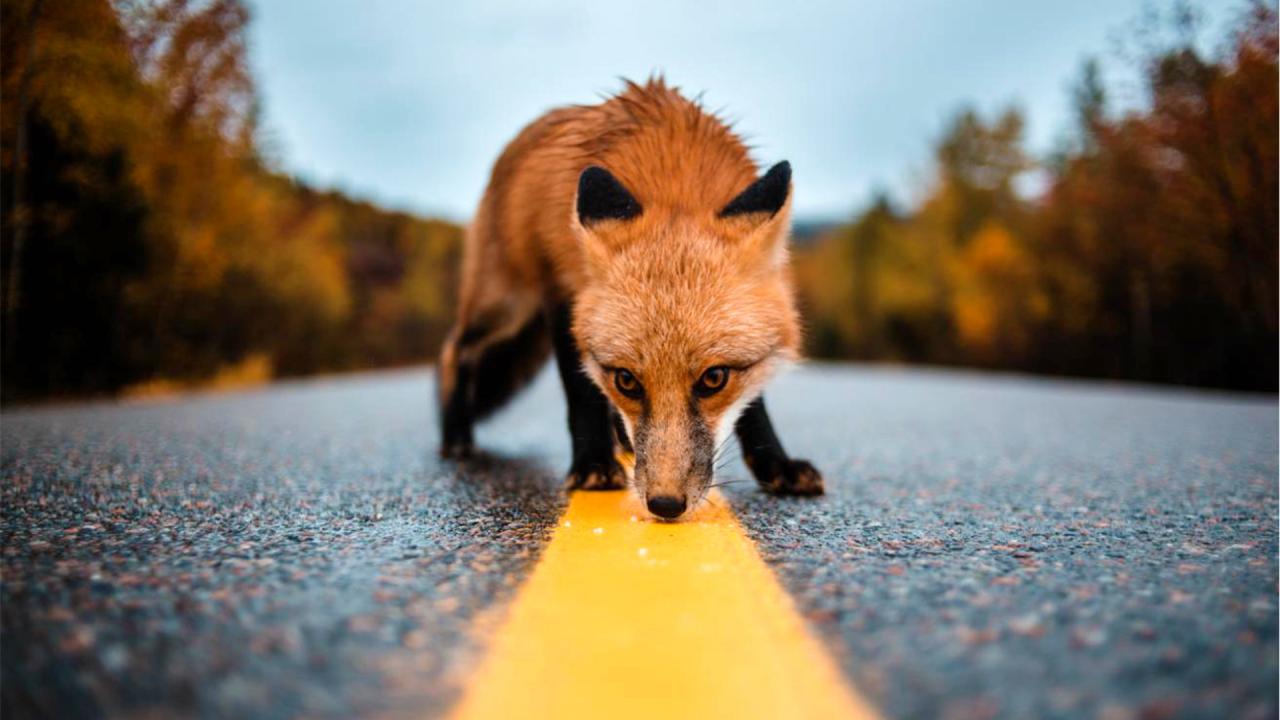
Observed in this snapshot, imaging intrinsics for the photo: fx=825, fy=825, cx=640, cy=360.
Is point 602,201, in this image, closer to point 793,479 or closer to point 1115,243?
point 793,479

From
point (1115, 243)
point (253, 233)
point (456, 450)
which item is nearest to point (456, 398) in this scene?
point (456, 450)

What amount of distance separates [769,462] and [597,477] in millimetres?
755

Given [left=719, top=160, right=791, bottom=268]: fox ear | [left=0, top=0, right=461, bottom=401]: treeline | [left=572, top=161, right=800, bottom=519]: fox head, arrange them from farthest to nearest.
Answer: [left=0, top=0, right=461, bottom=401]: treeline
[left=719, top=160, right=791, bottom=268]: fox ear
[left=572, top=161, right=800, bottom=519]: fox head

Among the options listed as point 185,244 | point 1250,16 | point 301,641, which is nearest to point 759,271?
A: point 301,641

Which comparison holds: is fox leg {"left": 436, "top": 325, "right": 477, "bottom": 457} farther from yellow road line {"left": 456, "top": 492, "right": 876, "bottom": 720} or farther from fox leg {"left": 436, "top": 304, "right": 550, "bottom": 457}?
yellow road line {"left": 456, "top": 492, "right": 876, "bottom": 720}

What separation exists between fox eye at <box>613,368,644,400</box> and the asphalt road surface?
0.52 m

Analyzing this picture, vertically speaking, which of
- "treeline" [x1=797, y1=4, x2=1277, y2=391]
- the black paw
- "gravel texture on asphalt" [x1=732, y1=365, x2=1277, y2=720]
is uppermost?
"treeline" [x1=797, y1=4, x2=1277, y2=391]

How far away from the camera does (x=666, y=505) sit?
2.64 metres

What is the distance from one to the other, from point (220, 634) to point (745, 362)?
1.86m

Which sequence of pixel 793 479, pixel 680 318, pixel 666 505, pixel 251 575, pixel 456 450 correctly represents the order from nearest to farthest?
pixel 251 575, pixel 666 505, pixel 680 318, pixel 793 479, pixel 456 450

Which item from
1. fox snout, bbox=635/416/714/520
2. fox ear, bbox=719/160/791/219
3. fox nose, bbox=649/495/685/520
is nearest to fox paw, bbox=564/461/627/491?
fox snout, bbox=635/416/714/520

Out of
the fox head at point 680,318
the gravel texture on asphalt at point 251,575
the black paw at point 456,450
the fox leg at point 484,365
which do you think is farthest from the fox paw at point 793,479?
the black paw at point 456,450

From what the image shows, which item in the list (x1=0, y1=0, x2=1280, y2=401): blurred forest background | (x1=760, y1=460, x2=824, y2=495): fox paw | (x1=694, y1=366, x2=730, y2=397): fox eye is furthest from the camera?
(x1=0, y1=0, x2=1280, y2=401): blurred forest background

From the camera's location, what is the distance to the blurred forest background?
8586 millimetres
